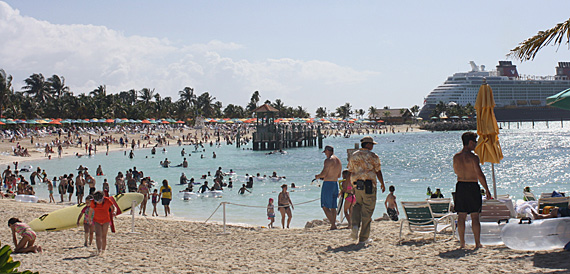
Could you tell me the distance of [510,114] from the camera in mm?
126750

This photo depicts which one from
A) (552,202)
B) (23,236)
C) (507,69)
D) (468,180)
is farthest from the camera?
(507,69)

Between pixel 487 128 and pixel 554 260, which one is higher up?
pixel 487 128

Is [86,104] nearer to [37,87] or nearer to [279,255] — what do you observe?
[37,87]

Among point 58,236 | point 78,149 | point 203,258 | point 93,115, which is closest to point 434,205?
point 203,258

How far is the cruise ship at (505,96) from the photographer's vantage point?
126250 mm

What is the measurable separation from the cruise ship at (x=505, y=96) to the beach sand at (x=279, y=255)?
4852 inches

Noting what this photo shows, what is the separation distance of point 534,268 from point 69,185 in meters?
16.2

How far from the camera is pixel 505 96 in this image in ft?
419

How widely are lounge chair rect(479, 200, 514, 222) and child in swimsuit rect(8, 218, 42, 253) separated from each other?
6102 mm

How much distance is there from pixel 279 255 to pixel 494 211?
2736mm

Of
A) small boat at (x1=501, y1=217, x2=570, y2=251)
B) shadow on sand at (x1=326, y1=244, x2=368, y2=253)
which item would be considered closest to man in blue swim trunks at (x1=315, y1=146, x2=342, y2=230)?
shadow on sand at (x1=326, y1=244, x2=368, y2=253)

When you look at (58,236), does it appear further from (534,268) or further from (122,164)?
(122,164)

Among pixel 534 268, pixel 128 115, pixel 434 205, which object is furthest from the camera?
pixel 128 115

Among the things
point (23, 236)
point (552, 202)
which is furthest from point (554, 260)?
point (23, 236)
